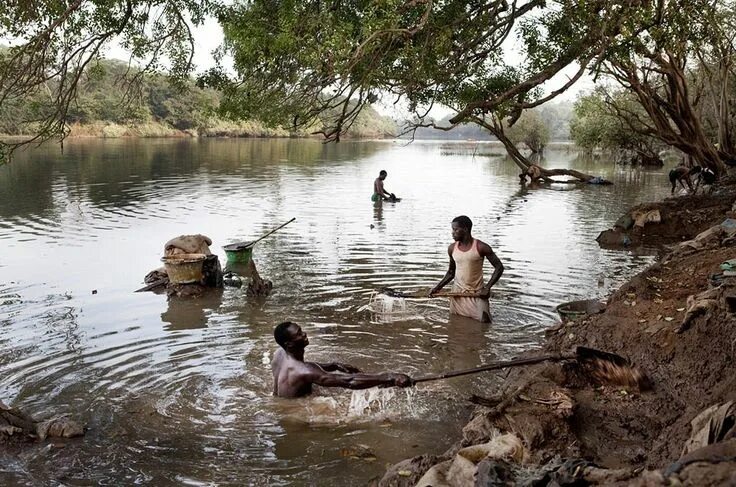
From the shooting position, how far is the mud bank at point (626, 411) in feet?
12.1

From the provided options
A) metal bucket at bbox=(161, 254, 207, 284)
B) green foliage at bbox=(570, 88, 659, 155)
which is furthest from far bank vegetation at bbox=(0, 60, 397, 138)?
metal bucket at bbox=(161, 254, 207, 284)

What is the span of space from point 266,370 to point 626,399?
12.4ft

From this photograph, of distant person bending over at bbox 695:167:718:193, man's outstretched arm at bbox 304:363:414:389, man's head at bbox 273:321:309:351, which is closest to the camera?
man's outstretched arm at bbox 304:363:414:389

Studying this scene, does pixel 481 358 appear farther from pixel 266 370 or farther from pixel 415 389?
pixel 266 370

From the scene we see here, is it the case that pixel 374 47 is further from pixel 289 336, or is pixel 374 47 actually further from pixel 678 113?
pixel 678 113

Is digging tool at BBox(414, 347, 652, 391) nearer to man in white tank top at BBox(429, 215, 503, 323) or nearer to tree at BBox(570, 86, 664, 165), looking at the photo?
man in white tank top at BBox(429, 215, 503, 323)

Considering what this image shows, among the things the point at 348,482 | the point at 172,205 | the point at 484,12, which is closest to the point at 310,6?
the point at 484,12

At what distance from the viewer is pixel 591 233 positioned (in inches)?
663

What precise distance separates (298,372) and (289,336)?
0.36 meters

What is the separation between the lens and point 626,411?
5.39 metres

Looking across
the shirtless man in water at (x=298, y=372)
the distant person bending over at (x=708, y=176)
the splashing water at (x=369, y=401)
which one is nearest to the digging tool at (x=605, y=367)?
the shirtless man in water at (x=298, y=372)

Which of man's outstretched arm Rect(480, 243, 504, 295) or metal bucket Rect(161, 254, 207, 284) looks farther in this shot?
metal bucket Rect(161, 254, 207, 284)

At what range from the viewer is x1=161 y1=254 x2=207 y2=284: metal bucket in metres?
10.5

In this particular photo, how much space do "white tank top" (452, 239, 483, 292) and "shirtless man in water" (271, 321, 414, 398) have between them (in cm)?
280
